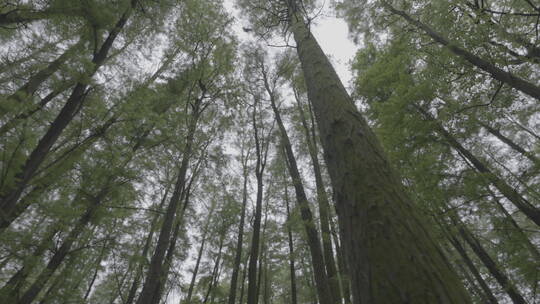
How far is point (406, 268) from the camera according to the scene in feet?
2.71

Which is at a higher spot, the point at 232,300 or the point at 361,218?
the point at 232,300

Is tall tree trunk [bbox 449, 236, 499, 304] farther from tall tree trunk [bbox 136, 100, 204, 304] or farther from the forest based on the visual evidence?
tall tree trunk [bbox 136, 100, 204, 304]

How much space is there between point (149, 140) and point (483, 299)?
13.5 metres

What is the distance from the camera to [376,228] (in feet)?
3.23

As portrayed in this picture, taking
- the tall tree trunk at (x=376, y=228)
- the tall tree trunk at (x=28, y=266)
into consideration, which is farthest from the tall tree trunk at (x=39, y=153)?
the tall tree trunk at (x=376, y=228)

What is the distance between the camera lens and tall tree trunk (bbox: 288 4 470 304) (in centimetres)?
79

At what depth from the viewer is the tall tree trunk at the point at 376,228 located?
79 cm

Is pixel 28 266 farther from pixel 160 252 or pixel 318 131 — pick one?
pixel 318 131

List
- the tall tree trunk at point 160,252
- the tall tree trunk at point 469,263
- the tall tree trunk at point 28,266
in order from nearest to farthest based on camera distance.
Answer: the tall tree trunk at point 160,252
the tall tree trunk at point 28,266
the tall tree trunk at point 469,263

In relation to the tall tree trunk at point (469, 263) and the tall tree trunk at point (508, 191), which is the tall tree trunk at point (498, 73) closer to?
the tall tree trunk at point (508, 191)

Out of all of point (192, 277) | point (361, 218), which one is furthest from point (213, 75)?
point (192, 277)

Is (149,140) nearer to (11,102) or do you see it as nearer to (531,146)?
(11,102)

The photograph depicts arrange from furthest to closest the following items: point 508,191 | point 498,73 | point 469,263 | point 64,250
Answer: point 469,263 < point 64,250 < point 498,73 < point 508,191

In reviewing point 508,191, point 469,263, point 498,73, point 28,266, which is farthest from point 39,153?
point 469,263
